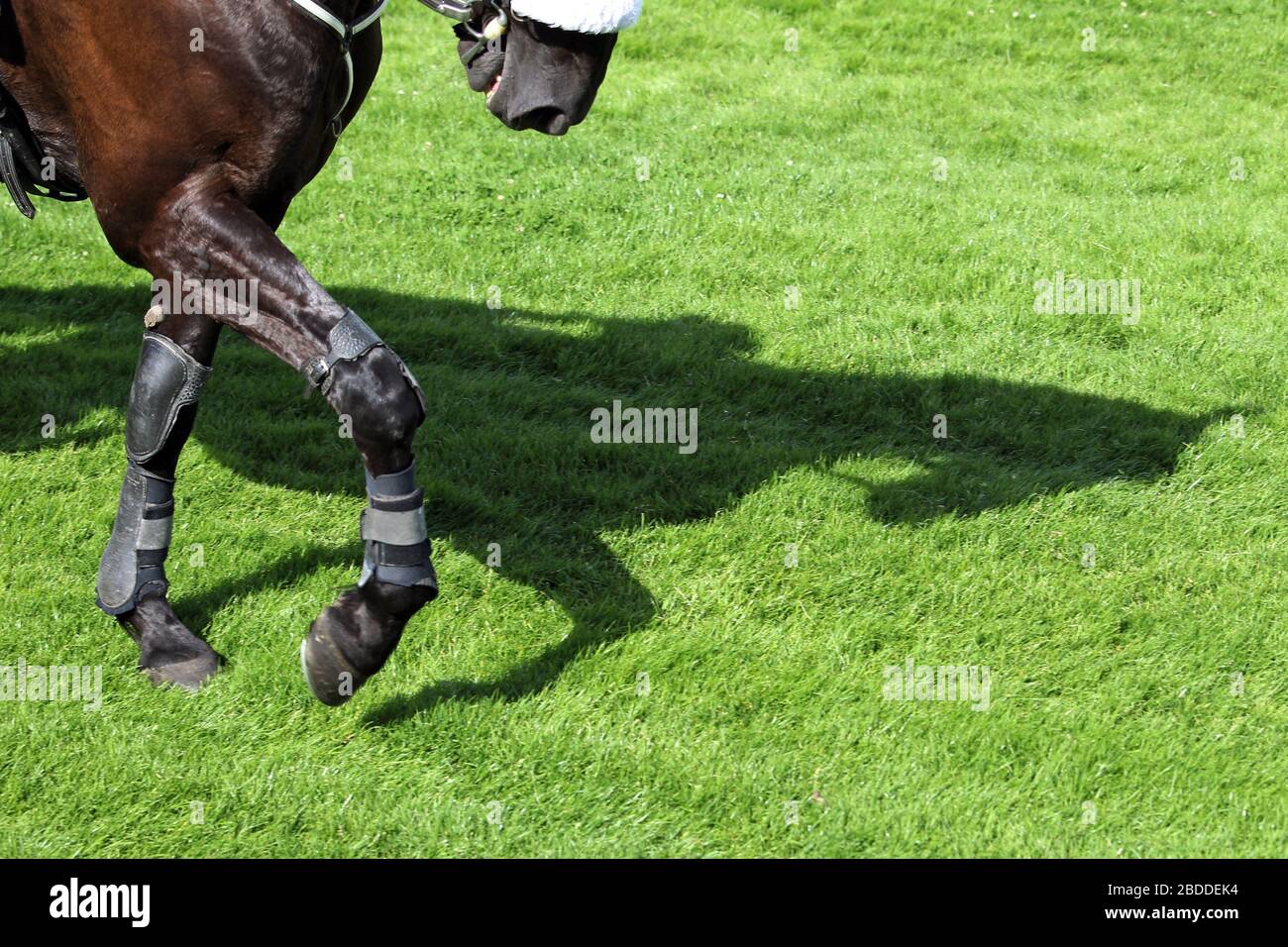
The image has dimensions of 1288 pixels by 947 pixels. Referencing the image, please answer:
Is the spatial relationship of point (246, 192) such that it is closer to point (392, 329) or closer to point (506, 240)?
point (392, 329)

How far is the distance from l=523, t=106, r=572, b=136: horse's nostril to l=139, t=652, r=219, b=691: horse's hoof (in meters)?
2.17

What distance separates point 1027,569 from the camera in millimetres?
5414

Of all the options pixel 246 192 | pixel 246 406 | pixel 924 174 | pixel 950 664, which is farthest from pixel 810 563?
pixel 924 174

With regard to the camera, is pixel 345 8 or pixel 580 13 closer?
pixel 580 13

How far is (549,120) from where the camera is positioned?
12.6 feet

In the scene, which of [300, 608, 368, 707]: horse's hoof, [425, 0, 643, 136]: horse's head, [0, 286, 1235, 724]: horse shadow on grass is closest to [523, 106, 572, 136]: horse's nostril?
[425, 0, 643, 136]: horse's head

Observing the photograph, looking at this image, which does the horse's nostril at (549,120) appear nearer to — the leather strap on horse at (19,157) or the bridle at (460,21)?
the bridle at (460,21)

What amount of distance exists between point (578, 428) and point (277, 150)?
2.92m

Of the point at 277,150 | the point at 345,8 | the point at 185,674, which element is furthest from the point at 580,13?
the point at 185,674

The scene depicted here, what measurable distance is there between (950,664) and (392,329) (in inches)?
164

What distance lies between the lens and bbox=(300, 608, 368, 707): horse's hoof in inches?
158

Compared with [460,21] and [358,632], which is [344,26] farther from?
[358,632]

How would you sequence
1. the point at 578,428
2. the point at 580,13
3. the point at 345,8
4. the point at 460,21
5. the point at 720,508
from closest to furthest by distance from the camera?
1. the point at 580,13
2. the point at 345,8
3. the point at 460,21
4. the point at 720,508
5. the point at 578,428

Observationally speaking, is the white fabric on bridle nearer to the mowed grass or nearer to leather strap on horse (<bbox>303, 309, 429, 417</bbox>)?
leather strap on horse (<bbox>303, 309, 429, 417</bbox>)
